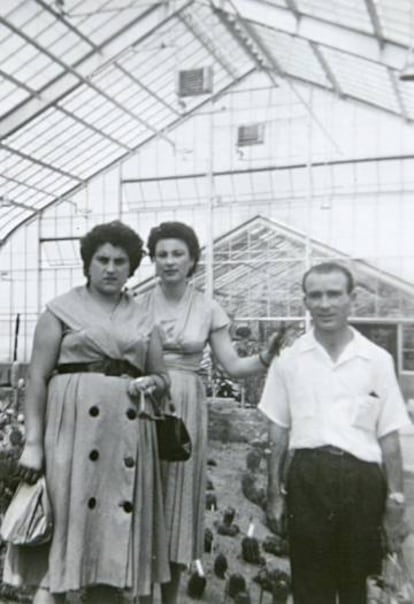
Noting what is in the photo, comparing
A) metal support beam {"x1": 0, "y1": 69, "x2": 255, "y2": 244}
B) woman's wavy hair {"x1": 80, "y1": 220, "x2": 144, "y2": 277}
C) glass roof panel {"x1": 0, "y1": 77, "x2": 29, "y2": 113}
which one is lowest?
woman's wavy hair {"x1": 80, "y1": 220, "x2": 144, "y2": 277}

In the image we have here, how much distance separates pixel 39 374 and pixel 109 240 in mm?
348

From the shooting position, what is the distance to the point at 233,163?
4.93 metres

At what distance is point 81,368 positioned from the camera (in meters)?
1.59

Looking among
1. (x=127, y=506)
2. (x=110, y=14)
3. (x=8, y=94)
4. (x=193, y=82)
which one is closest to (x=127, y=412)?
(x=127, y=506)

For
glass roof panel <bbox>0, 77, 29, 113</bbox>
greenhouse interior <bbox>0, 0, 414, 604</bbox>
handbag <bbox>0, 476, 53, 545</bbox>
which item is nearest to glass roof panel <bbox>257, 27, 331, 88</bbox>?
greenhouse interior <bbox>0, 0, 414, 604</bbox>

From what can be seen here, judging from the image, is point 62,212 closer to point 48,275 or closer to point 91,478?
point 48,275

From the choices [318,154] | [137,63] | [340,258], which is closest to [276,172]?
[318,154]

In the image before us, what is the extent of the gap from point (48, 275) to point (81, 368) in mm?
1650

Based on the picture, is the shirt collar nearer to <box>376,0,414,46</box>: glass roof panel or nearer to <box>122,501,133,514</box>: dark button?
<box>122,501,133,514</box>: dark button

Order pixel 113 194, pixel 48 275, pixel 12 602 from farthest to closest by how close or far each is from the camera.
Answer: pixel 113 194, pixel 48 275, pixel 12 602

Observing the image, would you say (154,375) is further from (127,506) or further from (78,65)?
(78,65)

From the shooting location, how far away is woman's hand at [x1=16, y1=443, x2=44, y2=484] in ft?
5.11

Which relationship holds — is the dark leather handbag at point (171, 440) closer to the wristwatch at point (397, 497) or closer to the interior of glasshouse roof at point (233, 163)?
the wristwatch at point (397, 497)

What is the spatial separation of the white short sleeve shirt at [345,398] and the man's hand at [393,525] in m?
0.10
